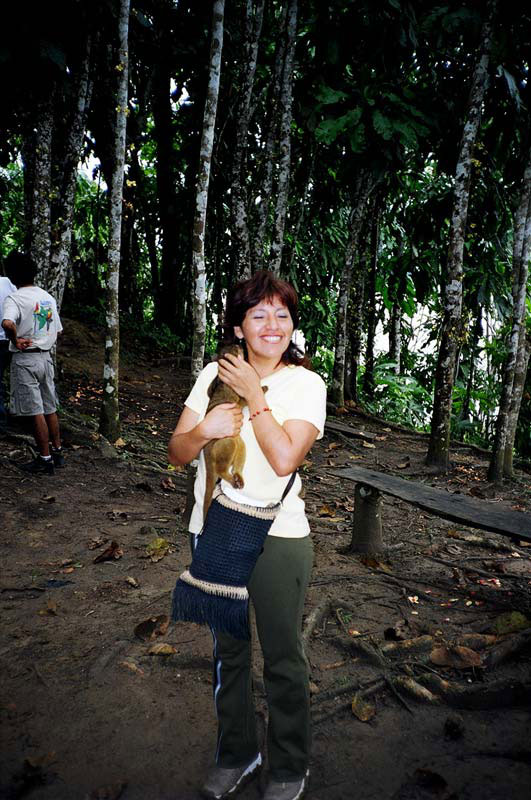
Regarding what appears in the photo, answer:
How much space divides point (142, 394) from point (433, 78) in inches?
291

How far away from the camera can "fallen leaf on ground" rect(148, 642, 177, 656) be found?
317 centimetres

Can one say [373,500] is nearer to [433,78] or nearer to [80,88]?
[80,88]

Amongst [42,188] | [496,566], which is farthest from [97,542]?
[42,188]

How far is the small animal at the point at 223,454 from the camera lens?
81.0 inches

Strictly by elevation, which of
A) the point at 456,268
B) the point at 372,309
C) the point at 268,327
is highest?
the point at 456,268

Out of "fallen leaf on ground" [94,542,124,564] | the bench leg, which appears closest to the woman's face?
the bench leg

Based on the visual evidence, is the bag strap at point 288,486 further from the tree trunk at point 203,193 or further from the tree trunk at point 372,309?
the tree trunk at point 372,309

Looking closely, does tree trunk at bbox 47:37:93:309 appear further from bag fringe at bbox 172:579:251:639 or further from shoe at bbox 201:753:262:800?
shoe at bbox 201:753:262:800

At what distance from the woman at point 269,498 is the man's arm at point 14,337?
13.6 feet

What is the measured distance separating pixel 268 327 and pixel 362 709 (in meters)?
1.99

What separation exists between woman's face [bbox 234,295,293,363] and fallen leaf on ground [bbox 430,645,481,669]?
2084mm

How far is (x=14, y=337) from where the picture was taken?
5.76 metres

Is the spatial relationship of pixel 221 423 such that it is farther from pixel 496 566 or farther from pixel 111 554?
pixel 496 566

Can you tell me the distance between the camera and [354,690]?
2932 millimetres
